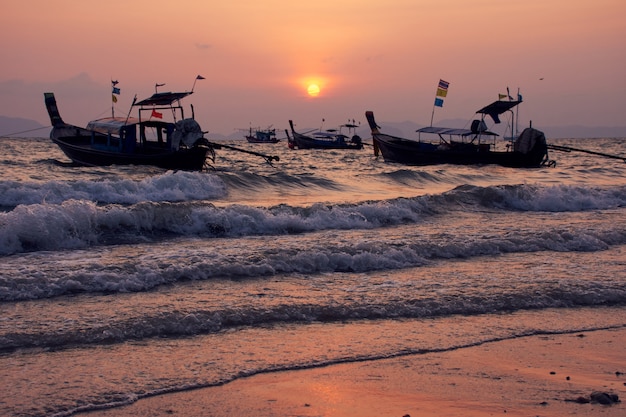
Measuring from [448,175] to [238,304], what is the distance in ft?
76.3

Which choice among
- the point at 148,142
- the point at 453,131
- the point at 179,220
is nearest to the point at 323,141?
the point at 453,131

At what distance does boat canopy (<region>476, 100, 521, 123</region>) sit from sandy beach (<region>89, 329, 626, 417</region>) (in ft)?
93.0

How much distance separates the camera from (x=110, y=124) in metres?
27.5

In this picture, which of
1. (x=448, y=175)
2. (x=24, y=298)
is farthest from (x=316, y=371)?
(x=448, y=175)

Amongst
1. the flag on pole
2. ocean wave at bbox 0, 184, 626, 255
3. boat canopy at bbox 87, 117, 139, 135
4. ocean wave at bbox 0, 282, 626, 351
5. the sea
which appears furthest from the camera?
the flag on pole

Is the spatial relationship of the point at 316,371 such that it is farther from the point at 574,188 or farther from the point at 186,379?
the point at 574,188

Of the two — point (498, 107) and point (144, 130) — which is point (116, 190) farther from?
point (498, 107)

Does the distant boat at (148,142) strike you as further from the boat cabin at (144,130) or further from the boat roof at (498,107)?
the boat roof at (498,107)

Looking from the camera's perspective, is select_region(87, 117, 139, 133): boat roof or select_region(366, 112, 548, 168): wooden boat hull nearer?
select_region(87, 117, 139, 133): boat roof

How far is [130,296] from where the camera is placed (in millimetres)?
7199

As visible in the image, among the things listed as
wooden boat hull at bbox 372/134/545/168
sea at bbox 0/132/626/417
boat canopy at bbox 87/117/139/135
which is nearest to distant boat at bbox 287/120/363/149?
wooden boat hull at bbox 372/134/545/168

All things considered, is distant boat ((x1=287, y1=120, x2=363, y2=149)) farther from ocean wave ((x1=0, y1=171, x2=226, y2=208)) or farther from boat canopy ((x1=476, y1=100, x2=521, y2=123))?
ocean wave ((x1=0, y1=171, x2=226, y2=208))

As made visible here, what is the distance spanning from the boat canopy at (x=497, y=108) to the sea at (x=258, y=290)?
17.6m

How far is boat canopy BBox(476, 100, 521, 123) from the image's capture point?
3266 centimetres
